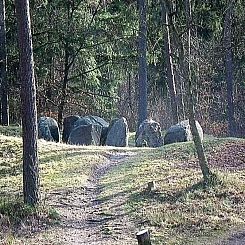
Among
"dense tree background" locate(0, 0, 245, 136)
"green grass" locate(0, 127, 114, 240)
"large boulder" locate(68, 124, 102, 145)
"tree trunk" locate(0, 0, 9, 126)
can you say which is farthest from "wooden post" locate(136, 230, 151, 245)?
"tree trunk" locate(0, 0, 9, 126)

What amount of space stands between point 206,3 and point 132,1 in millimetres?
3797

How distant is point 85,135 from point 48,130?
147cm

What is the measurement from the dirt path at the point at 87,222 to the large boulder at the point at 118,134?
28.4 ft

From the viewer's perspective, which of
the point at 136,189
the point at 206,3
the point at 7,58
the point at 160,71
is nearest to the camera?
the point at 136,189

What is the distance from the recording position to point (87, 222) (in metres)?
9.77

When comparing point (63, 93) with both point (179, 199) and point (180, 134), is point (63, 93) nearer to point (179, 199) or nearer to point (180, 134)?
point (180, 134)

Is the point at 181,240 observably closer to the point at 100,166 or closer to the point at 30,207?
the point at 30,207

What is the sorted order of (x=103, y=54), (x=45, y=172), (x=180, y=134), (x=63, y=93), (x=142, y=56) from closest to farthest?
(x=45, y=172) < (x=180, y=134) < (x=142, y=56) < (x=63, y=93) < (x=103, y=54)

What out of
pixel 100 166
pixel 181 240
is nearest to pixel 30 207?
pixel 181 240

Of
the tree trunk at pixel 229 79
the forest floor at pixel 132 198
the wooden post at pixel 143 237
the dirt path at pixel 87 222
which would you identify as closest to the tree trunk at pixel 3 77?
the forest floor at pixel 132 198

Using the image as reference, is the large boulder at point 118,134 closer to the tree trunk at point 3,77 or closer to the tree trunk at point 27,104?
the tree trunk at point 3,77

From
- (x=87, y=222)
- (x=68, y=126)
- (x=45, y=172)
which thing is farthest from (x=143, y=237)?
(x=68, y=126)

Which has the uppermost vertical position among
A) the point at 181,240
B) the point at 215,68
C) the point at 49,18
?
the point at 49,18

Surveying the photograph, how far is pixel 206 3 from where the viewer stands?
26.6m
